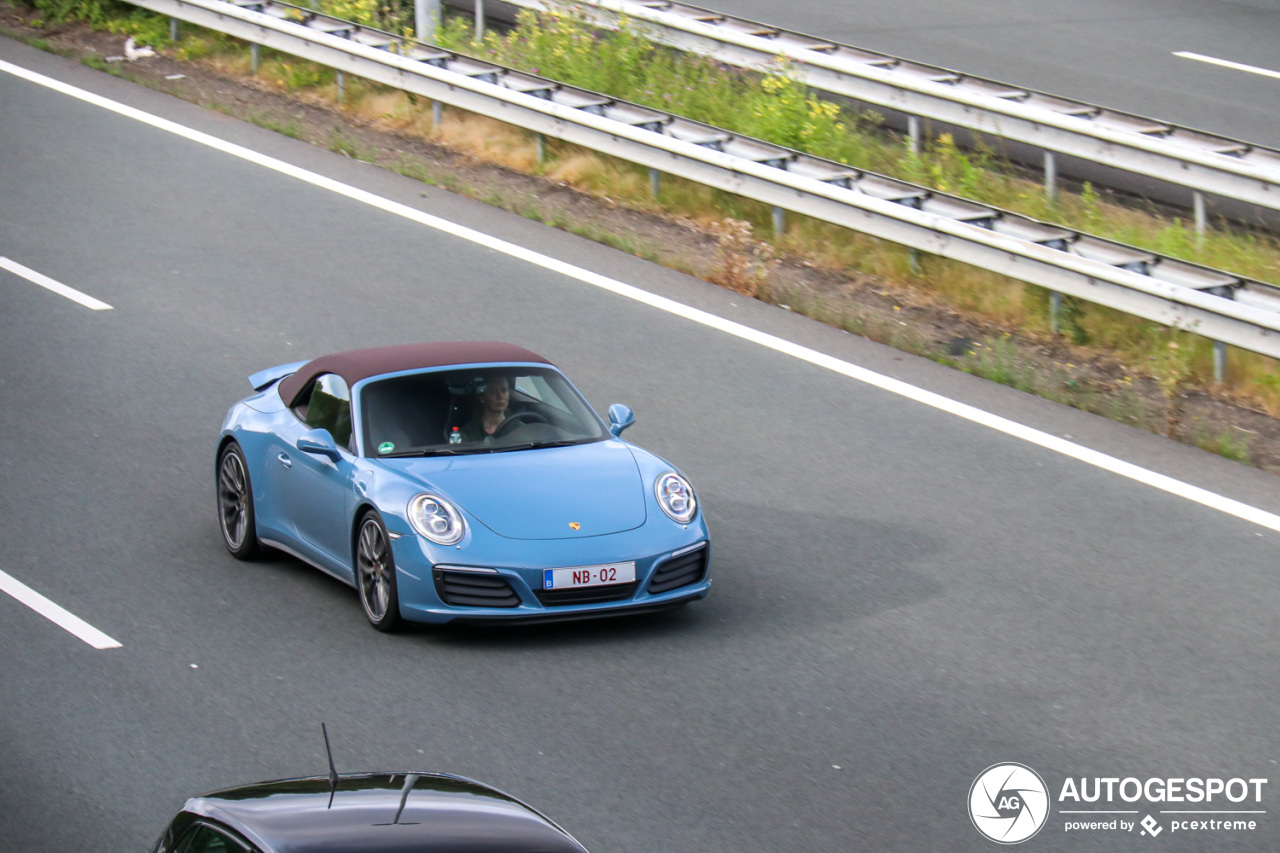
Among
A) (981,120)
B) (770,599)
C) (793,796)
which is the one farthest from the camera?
(981,120)

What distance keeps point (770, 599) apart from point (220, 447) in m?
3.41

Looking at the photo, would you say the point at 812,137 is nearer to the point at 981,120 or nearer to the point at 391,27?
the point at 981,120

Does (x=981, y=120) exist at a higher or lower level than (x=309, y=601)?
higher

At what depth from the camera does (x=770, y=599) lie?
9273 millimetres

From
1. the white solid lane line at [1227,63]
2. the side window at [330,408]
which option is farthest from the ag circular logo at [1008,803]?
the white solid lane line at [1227,63]

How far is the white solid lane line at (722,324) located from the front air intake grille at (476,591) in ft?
14.5

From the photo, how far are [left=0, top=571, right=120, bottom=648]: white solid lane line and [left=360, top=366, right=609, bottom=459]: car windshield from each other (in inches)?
62.8

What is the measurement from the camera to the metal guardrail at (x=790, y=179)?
1235 centimetres

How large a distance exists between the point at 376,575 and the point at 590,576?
1.14 m

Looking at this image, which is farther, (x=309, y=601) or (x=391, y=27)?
(x=391, y=27)

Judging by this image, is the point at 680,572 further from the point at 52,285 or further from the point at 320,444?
the point at 52,285

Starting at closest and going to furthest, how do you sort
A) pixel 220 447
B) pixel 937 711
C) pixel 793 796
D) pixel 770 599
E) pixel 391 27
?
1. pixel 793 796
2. pixel 937 711
3. pixel 770 599
4. pixel 220 447
5. pixel 391 27

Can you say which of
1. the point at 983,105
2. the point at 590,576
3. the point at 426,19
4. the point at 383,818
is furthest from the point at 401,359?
the point at 426,19

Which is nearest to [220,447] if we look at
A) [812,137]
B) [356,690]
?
[356,690]
